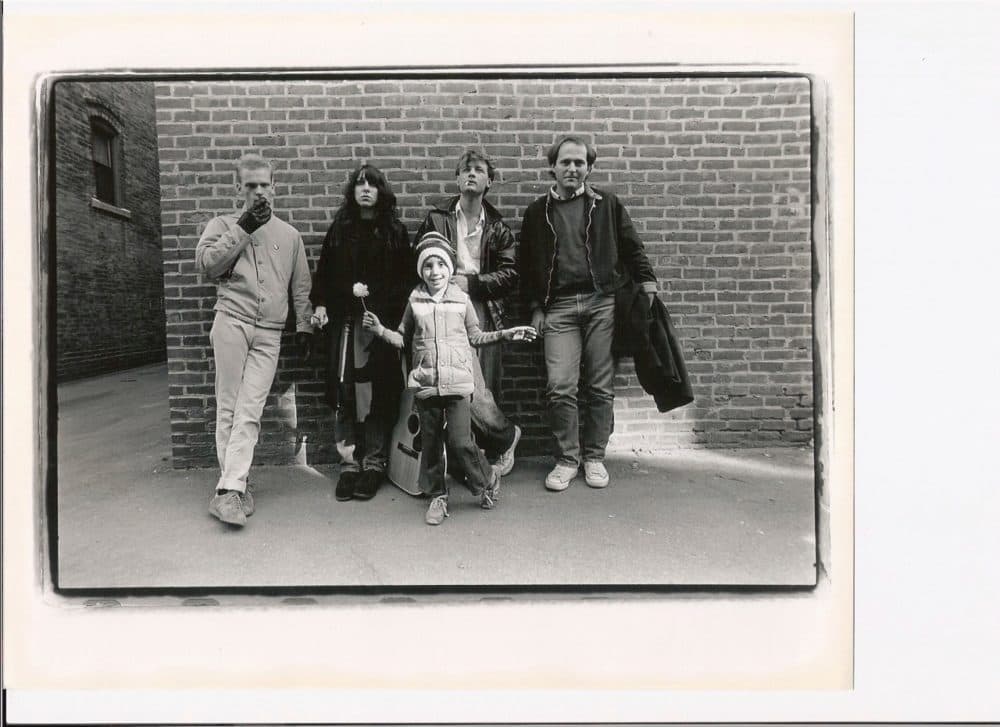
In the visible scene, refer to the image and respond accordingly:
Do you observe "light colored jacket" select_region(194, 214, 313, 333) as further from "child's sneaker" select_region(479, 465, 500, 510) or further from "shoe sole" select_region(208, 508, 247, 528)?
"child's sneaker" select_region(479, 465, 500, 510)

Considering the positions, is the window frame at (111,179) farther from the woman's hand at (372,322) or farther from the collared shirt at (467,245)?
the collared shirt at (467,245)

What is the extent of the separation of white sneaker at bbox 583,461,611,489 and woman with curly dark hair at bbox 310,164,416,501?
1256mm

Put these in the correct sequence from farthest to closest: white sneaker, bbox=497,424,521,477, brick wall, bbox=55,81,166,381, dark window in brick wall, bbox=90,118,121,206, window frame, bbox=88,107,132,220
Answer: dark window in brick wall, bbox=90,118,121,206 → window frame, bbox=88,107,132,220 → brick wall, bbox=55,81,166,381 → white sneaker, bbox=497,424,521,477

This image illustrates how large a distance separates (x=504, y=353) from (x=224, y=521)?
2002mm

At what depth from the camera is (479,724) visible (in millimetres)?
2523

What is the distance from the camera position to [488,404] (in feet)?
10.8

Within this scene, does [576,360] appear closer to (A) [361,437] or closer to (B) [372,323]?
(B) [372,323]

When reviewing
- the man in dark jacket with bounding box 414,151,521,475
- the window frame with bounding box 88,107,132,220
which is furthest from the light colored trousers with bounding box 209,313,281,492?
the window frame with bounding box 88,107,132,220

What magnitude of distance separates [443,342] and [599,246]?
113 centimetres

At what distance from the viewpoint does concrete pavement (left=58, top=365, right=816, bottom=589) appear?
2.69 meters

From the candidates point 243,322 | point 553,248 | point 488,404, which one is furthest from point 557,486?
point 243,322

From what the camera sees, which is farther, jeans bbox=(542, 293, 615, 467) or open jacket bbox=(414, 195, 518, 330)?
jeans bbox=(542, 293, 615, 467)

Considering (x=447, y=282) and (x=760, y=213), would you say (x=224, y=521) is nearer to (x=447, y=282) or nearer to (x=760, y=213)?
(x=447, y=282)

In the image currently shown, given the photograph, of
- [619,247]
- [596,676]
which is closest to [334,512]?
[596,676]
